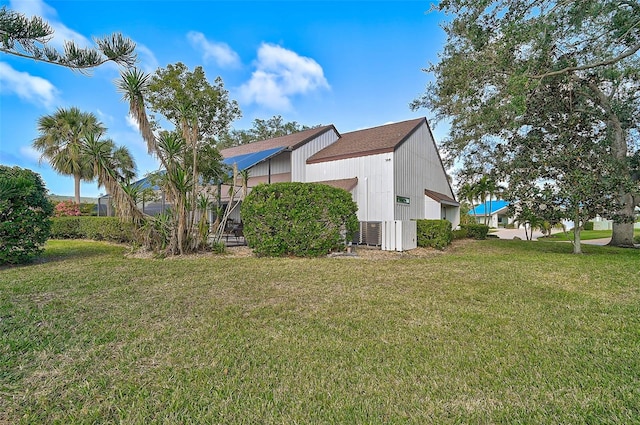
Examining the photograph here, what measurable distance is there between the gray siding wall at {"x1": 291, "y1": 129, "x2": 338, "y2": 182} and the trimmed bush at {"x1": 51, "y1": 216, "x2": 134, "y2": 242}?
8.47 m

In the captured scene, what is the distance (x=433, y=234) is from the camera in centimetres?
1462

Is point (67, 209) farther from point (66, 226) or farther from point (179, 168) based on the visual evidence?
point (179, 168)

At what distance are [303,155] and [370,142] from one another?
3.78m

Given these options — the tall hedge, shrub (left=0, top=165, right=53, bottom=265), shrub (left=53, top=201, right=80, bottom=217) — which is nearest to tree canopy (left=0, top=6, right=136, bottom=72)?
shrub (left=0, top=165, right=53, bottom=265)

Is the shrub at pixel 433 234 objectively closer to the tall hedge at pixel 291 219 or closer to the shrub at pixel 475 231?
the tall hedge at pixel 291 219

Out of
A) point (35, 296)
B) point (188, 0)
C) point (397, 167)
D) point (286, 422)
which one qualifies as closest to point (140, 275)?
point (35, 296)

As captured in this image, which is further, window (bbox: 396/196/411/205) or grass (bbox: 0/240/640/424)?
window (bbox: 396/196/411/205)

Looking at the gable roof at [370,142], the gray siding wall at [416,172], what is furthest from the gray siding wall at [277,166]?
the gray siding wall at [416,172]

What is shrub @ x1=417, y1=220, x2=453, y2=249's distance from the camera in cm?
1450

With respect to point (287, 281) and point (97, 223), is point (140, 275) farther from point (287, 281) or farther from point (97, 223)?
point (97, 223)

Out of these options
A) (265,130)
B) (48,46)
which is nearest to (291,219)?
(48,46)

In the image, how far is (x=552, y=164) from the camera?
1184 centimetres

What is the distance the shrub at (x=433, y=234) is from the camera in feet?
47.6

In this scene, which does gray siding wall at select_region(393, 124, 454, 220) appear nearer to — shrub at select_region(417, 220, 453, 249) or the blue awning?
shrub at select_region(417, 220, 453, 249)
